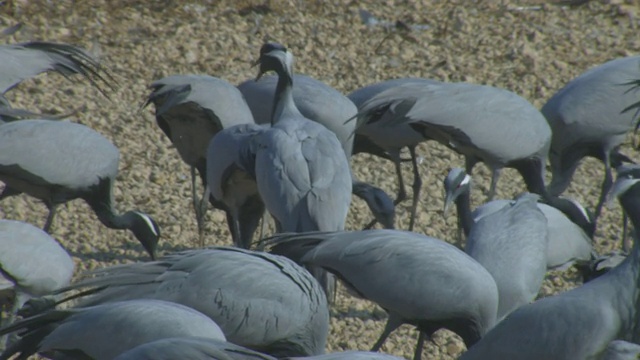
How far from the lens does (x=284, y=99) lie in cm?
832

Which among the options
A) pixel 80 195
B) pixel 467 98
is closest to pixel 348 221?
pixel 467 98

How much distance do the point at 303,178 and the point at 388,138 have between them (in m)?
1.94

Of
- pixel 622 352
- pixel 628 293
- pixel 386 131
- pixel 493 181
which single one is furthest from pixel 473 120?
pixel 622 352

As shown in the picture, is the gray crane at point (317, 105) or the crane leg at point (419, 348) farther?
the gray crane at point (317, 105)

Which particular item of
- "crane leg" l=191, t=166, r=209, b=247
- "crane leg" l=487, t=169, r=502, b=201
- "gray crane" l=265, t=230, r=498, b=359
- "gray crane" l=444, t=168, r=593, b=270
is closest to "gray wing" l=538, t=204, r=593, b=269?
"gray crane" l=444, t=168, r=593, b=270

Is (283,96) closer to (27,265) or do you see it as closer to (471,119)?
(471,119)

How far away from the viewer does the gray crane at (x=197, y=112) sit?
28.0ft

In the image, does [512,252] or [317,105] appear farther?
[317,105]

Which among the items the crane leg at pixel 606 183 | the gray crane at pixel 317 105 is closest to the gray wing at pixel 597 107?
the crane leg at pixel 606 183

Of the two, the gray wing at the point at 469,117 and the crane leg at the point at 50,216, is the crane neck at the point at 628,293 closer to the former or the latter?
the gray wing at the point at 469,117

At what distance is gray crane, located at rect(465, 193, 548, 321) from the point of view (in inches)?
267

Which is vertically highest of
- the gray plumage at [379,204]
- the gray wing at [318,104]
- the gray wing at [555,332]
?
the gray wing at [555,332]

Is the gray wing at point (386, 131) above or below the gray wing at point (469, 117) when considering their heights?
below

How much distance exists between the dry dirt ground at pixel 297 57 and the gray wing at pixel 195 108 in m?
0.69
